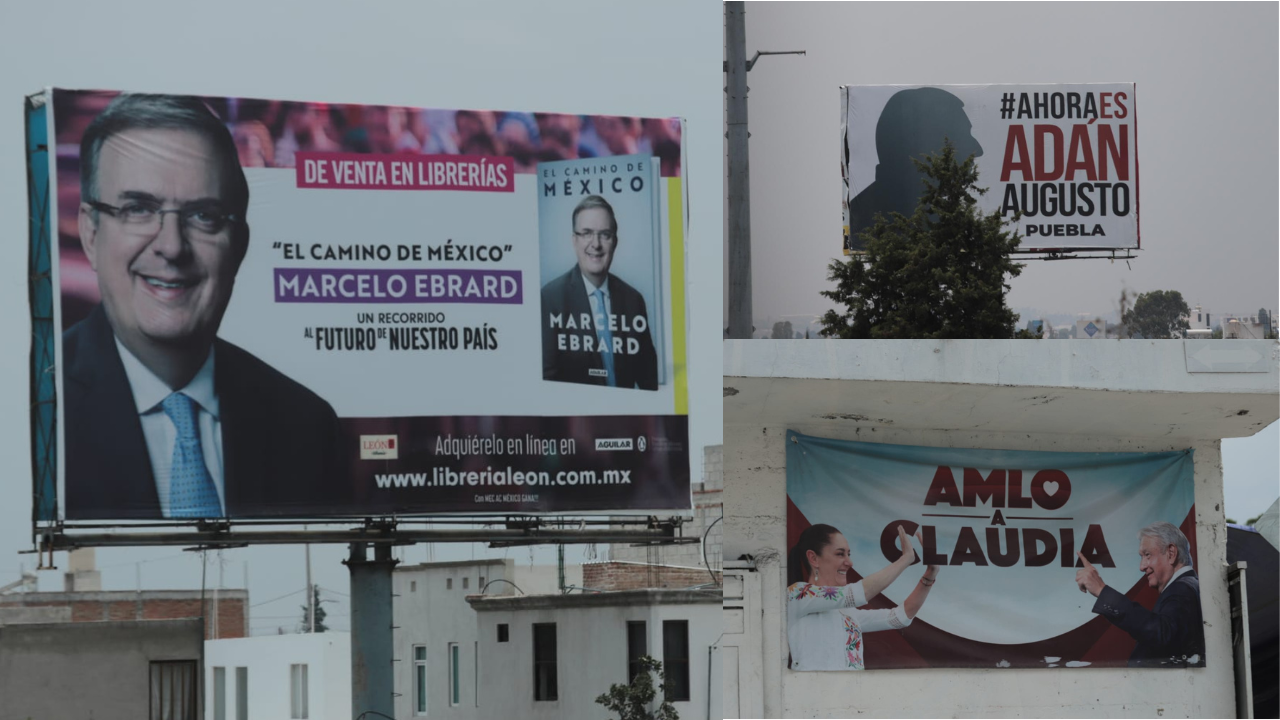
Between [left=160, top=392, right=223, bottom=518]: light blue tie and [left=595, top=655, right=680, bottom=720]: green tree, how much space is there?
6709mm

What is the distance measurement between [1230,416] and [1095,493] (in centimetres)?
67

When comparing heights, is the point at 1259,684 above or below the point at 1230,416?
below

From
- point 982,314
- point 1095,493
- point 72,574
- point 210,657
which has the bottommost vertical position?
point 210,657

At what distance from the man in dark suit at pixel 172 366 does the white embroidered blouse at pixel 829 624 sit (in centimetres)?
694

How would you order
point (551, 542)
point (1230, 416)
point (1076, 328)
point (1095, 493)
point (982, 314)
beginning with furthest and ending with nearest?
point (551, 542), point (1076, 328), point (982, 314), point (1095, 493), point (1230, 416)

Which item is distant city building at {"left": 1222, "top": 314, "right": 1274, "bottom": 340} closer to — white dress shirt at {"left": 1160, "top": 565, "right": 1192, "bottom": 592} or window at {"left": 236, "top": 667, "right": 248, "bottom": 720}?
white dress shirt at {"left": 1160, "top": 565, "right": 1192, "bottom": 592}

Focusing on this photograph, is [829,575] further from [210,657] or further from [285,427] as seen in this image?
[210,657]

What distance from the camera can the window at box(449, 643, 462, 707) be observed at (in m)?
18.8

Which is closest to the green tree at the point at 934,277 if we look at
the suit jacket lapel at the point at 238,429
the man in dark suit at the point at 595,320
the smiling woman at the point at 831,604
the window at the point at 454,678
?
the man in dark suit at the point at 595,320

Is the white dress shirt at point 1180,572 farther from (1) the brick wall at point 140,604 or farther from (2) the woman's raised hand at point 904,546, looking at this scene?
(1) the brick wall at point 140,604

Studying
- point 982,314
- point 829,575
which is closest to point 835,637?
point 829,575

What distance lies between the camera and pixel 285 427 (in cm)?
1170

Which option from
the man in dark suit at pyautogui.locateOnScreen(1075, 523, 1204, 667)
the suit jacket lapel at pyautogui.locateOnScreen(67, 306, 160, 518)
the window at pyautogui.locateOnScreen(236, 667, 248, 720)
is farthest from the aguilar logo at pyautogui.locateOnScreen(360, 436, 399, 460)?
the man in dark suit at pyautogui.locateOnScreen(1075, 523, 1204, 667)

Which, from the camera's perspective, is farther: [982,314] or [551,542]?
[551,542]
